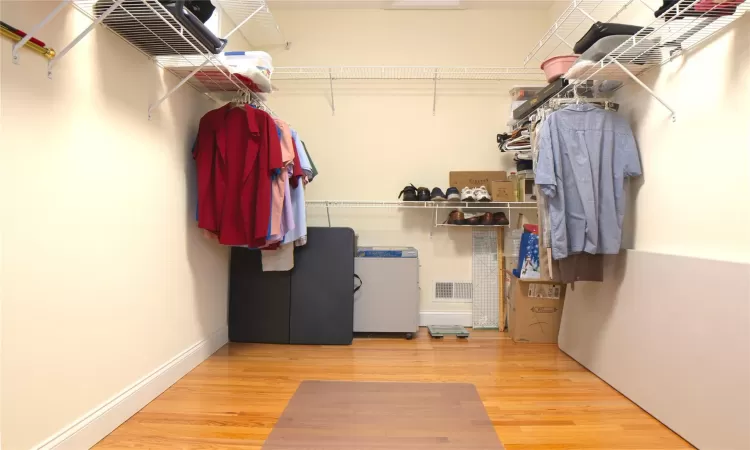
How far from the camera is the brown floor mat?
1582 millimetres

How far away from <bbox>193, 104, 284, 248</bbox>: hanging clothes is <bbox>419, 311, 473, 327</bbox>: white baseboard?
163cm

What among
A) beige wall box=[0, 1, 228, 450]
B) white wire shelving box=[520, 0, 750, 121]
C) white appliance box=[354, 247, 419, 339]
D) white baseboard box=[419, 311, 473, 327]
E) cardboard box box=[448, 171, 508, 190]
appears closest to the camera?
beige wall box=[0, 1, 228, 450]

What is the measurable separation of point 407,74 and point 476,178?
3.38 ft

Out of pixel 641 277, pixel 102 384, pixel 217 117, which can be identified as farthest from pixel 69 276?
pixel 641 277

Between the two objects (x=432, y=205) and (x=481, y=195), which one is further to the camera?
(x=432, y=205)

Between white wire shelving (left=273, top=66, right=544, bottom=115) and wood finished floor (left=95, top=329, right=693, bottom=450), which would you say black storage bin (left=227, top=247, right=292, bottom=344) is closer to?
wood finished floor (left=95, top=329, right=693, bottom=450)

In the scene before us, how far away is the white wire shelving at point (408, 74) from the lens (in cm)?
329

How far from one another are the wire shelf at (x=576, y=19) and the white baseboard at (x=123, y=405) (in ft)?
8.99

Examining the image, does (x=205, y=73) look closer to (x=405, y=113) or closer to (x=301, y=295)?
(x=301, y=295)

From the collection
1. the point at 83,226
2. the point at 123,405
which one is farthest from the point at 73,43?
the point at 123,405

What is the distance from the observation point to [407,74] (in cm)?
334

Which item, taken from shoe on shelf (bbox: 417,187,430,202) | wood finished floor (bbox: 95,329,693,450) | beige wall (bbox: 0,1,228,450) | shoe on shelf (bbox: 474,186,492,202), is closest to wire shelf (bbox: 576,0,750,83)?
shoe on shelf (bbox: 474,186,492,202)

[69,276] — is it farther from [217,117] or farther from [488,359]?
[488,359]

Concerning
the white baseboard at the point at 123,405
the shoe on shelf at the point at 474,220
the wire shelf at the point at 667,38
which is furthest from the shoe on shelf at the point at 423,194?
the white baseboard at the point at 123,405
